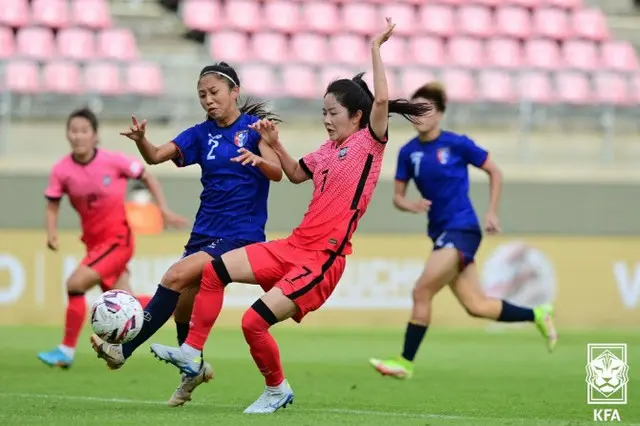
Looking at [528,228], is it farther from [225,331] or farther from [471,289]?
[471,289]

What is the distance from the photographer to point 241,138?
8234 millimetres

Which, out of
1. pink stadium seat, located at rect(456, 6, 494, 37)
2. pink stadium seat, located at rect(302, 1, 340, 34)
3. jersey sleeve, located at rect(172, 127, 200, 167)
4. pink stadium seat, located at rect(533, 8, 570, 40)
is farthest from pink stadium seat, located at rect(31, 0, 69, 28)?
jersey sleeve, located at rect(172, 127, 200, 167)

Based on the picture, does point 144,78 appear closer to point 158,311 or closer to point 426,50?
point 426,50

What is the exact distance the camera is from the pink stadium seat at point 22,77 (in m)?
17.0

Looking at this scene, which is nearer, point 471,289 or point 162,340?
point 471,289

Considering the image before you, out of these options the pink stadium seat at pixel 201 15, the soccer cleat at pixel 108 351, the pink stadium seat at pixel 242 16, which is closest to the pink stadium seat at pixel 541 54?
the pink stadium seat at pixel 242 16

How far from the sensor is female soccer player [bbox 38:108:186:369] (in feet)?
36.1

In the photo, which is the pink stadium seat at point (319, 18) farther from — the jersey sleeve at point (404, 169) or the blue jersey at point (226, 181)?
the blue jersey at point (226, 181)

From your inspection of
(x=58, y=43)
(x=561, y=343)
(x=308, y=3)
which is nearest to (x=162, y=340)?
(x=561, y=343)

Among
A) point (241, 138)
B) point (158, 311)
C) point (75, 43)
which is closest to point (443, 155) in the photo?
point (241, 138)

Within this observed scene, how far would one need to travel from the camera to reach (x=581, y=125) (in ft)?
62.6

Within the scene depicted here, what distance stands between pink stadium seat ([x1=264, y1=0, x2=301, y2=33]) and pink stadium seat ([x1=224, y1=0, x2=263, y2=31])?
6.8 inches

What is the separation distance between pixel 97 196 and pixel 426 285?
9.59ft

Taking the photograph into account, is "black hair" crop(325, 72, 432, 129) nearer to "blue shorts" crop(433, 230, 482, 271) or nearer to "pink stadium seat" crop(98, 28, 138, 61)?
"blue shorts" crop(433, 230, 482, 271)
